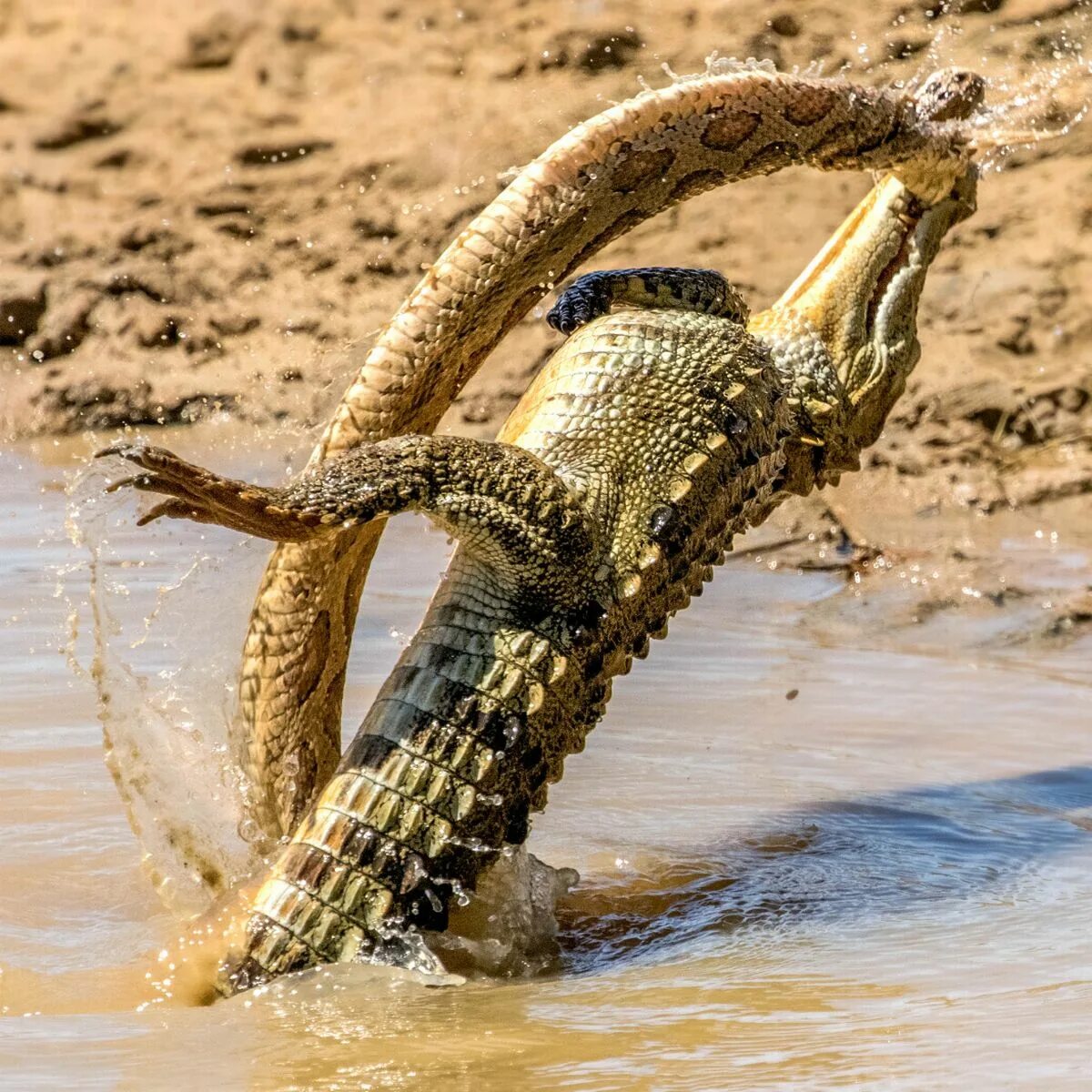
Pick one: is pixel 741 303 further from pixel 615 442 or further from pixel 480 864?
pixel 480 864

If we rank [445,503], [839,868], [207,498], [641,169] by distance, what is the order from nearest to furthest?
1. [207,498]
2. [445,503]
3. [641,169]
4. [839,868]

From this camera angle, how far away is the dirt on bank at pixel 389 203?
8000mm

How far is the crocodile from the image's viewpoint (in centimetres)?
329

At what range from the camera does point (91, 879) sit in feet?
12.8

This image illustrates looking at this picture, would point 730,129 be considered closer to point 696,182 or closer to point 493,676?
point 696,182

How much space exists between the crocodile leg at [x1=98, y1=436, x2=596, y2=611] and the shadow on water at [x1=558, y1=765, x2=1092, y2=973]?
77cm

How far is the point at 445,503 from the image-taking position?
3.28m

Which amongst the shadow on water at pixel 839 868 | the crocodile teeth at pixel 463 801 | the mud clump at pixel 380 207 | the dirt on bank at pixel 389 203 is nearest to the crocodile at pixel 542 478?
the crocodile teeth at pixel 463 801

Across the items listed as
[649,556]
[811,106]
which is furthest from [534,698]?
[811,106]

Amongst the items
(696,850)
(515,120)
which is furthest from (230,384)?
(696,850)

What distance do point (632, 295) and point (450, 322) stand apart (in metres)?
0.39

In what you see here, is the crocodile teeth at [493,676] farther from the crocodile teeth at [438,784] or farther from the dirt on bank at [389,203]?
the dirt on bank at [389,203]

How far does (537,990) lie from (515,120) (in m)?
6.53

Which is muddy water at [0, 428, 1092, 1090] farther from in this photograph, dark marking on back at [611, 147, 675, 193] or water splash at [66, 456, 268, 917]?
dark marking on back at [611, 147, 675, 193]
